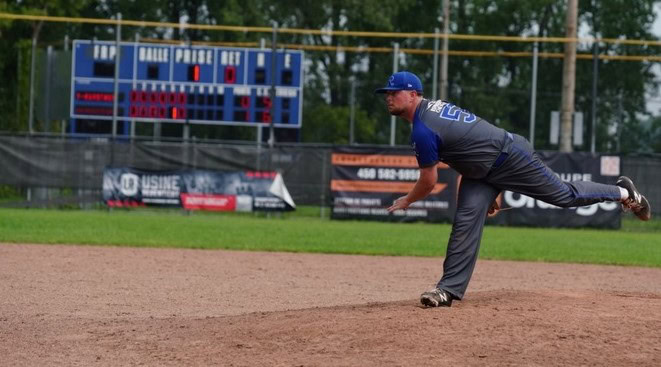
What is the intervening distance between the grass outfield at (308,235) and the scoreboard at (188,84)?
2.70 m

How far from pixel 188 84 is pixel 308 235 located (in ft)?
25.9

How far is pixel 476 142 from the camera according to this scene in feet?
25.2

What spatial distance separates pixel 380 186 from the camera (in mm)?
21984

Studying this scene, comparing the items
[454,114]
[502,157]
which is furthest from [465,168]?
[454,114]

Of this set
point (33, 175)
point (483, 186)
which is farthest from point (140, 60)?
point (483, 186)

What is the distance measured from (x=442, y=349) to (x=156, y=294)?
445 centimetres

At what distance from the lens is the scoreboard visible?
24.8 meters

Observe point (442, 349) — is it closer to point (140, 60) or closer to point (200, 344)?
point (200, 344)

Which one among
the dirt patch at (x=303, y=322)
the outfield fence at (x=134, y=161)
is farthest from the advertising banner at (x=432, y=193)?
the dirt patch at (x=303, y=322)

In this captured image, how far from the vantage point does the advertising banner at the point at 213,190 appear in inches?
877

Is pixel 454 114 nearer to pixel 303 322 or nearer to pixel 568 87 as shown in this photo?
pixel 303 322

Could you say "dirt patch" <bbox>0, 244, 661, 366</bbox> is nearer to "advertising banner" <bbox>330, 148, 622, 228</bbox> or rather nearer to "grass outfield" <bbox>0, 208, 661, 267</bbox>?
"grass outfield" <bbox>0, 208, 661, 267</bbox>

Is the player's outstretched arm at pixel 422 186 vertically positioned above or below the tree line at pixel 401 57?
below

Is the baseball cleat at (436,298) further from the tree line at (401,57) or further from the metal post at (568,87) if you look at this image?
the tree line at (401,57)
